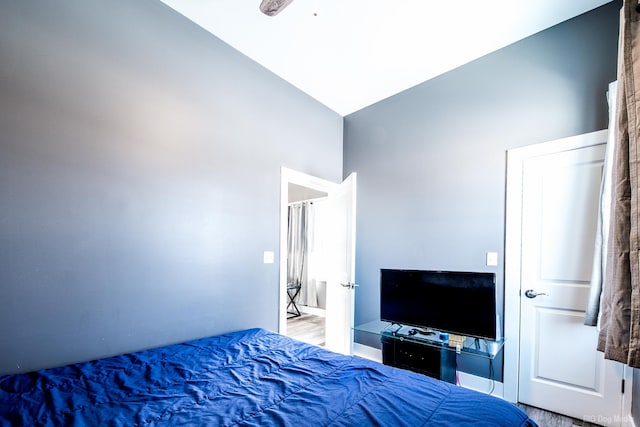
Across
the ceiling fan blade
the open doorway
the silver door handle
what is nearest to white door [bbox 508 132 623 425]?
the silver door handle

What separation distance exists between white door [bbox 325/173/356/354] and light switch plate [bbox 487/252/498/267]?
4.04 ft

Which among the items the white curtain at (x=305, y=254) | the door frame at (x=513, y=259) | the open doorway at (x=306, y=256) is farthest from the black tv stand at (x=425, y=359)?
the white curtain at (x=305, y=254)

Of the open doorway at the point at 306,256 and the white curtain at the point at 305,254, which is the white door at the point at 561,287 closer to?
the open doorway at the point at 306,256

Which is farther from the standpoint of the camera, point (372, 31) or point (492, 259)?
point (492, 259)

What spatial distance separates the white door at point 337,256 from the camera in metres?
2.83

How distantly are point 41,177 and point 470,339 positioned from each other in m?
3.10

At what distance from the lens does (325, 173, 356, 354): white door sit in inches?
116

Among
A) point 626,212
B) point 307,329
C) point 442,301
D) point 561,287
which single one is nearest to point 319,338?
point 307,329

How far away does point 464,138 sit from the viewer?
2715mm

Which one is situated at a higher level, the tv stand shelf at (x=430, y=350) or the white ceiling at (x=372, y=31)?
the white ceiling at (x=372, y=31)

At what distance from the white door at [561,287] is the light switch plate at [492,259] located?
0.19 m

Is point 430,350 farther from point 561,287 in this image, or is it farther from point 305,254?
point 305,254

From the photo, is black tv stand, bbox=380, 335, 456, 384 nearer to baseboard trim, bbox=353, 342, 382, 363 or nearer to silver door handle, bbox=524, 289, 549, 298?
baseboard trim, bbox=353, 342, 382, 363

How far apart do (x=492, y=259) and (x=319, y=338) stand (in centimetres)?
248
